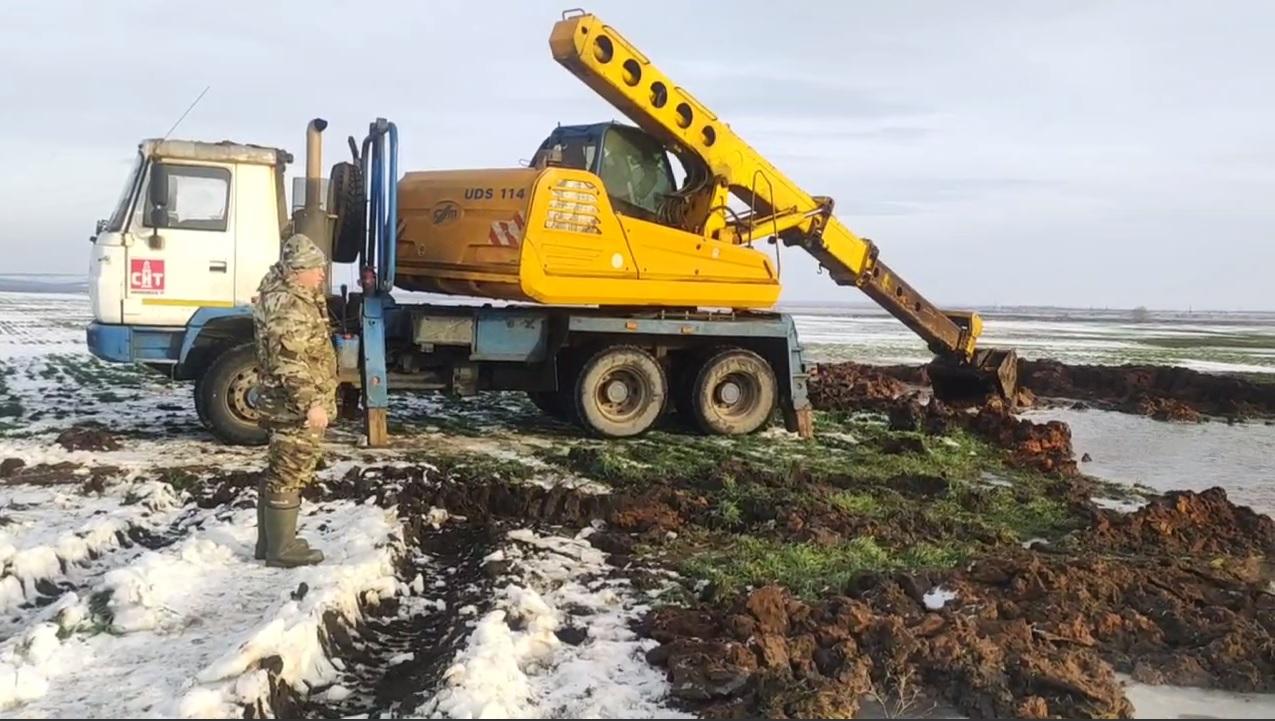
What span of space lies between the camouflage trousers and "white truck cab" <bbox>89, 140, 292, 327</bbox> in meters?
3.87

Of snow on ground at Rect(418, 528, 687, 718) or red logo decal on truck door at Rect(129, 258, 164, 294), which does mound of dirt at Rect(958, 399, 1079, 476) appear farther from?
red logo decal on truck door at Rect(129, 258, 164, 294)

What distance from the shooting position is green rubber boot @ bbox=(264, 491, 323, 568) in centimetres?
546

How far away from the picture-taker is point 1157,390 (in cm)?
1609

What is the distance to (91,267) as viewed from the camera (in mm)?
8852

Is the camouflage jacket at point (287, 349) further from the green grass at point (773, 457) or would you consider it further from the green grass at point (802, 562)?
the green grass at point (773, 457)

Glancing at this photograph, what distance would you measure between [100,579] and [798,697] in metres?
3.51

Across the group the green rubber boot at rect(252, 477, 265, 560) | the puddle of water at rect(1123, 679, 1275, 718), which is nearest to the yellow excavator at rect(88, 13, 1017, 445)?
A: the green rubber boot at rect(252, 477, 265, 560)

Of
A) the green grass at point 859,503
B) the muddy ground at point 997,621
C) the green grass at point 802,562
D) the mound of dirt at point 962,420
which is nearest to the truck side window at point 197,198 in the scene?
the muddy ground at point 997,621

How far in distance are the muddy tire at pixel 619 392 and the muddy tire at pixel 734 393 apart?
1.65 feet

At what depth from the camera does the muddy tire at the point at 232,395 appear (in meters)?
8.67

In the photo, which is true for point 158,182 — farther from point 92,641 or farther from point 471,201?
point 92,641

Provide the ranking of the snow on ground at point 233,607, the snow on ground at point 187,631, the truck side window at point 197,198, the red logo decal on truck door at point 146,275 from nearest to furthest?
the snow on ground at point 187,631 → the snow on ground at point 233,607 → the red logo decal on truck door at point 146,275 → the truck side window at point 197,198

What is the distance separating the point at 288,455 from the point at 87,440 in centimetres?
427

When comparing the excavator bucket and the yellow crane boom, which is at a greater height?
the yellow crane boom
